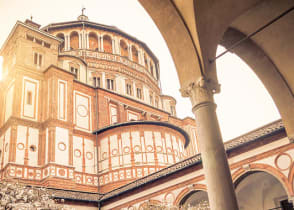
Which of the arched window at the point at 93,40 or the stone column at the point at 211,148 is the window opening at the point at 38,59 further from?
the stone column at the point at 211,148

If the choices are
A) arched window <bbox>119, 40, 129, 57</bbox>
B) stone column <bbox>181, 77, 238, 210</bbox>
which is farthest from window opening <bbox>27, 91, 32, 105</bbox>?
stone column <bbox>181, 77, 238, 210</bbox>

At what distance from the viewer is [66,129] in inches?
901

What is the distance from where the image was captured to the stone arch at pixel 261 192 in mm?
17359

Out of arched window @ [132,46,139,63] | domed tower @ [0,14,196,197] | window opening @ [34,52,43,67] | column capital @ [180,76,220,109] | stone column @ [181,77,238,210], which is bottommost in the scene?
→ stone column @ [181,77,238,210]

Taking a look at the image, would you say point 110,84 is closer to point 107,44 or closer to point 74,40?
point 107,44

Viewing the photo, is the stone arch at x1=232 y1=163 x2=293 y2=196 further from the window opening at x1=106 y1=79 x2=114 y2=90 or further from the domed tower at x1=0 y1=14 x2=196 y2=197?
the window opening at x1=106 y1=79 x2=114 y2=90

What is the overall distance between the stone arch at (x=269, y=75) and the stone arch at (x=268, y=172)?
6.83m

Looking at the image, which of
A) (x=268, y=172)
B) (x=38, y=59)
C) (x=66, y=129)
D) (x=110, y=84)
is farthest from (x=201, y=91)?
(x=110, y=84)

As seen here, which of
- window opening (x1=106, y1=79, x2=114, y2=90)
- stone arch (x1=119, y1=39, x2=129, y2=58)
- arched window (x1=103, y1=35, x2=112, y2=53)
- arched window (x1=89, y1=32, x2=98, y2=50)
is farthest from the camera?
stone arch (x1=119, y1=39, x2=129, y2=58)

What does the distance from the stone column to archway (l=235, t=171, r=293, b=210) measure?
12696 millimetres

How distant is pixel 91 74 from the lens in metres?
32.4

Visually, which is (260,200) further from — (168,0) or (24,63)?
(24,63)

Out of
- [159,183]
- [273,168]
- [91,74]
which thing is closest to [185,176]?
[159,183]

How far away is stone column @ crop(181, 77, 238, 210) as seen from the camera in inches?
195
